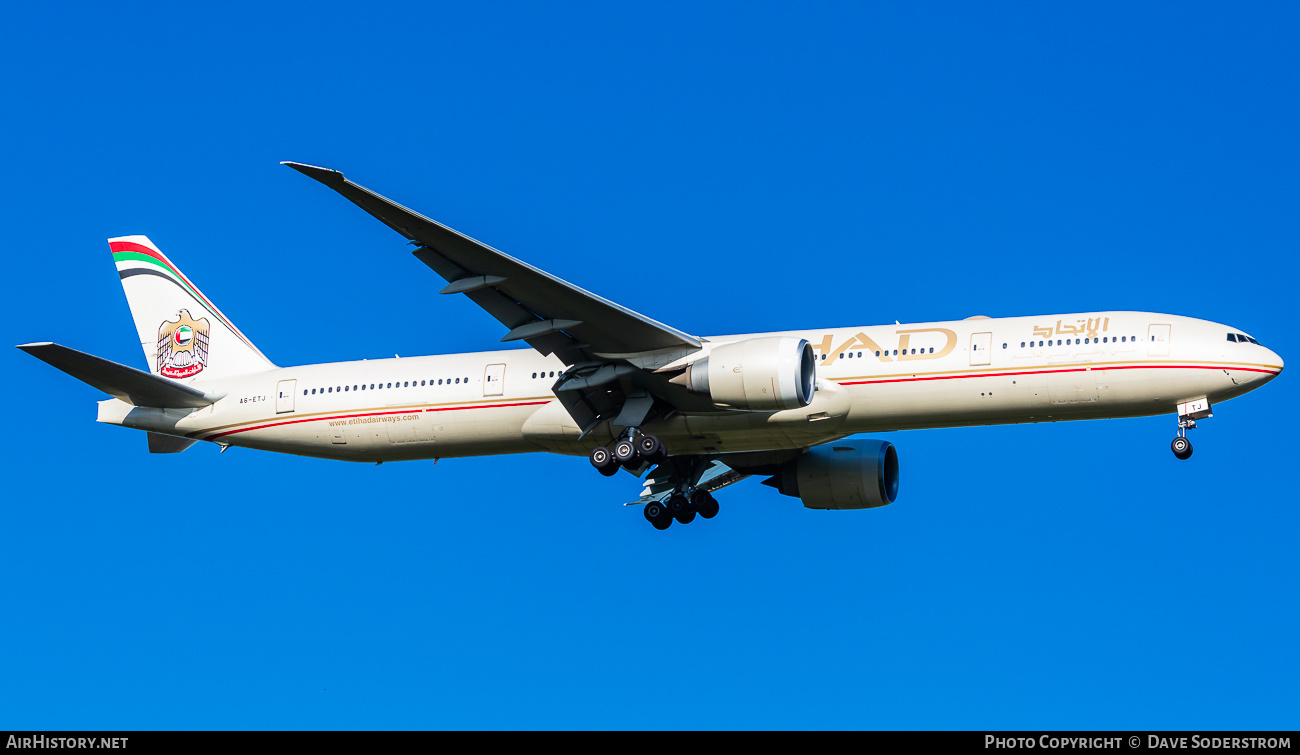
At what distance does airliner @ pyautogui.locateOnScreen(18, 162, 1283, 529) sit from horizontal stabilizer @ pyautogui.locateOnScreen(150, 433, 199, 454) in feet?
0.14

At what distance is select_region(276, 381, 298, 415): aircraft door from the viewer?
1266 inches

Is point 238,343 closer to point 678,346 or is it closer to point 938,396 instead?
point 678,346

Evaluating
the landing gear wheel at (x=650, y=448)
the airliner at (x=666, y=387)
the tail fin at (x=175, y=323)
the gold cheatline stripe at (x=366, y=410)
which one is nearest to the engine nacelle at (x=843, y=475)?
the airliner at (x=666, y=387)

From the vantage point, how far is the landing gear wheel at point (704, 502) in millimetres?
33188

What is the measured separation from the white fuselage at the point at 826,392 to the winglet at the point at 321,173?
797 cm

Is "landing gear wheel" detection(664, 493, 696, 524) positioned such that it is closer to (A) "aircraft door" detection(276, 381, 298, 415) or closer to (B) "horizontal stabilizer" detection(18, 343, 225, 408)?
(A) "aircraft door" detection(276, 381, 298, 415)

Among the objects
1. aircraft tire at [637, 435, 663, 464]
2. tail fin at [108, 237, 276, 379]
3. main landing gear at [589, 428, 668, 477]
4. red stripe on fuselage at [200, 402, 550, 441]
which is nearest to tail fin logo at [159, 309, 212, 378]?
tail fin at [108, 237, 276, 379]

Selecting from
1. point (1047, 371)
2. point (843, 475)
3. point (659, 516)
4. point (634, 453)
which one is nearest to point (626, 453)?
point (634, 453)

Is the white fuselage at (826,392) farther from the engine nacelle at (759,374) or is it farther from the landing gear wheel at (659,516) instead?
the landing gear wheel at (659,516)

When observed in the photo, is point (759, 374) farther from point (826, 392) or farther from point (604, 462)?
point (604, 462)

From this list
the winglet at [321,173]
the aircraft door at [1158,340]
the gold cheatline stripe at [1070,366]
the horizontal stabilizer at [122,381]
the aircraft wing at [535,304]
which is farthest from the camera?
the horizontal stabilizer at [122,381]

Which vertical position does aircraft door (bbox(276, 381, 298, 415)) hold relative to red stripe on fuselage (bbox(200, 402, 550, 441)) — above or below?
above
